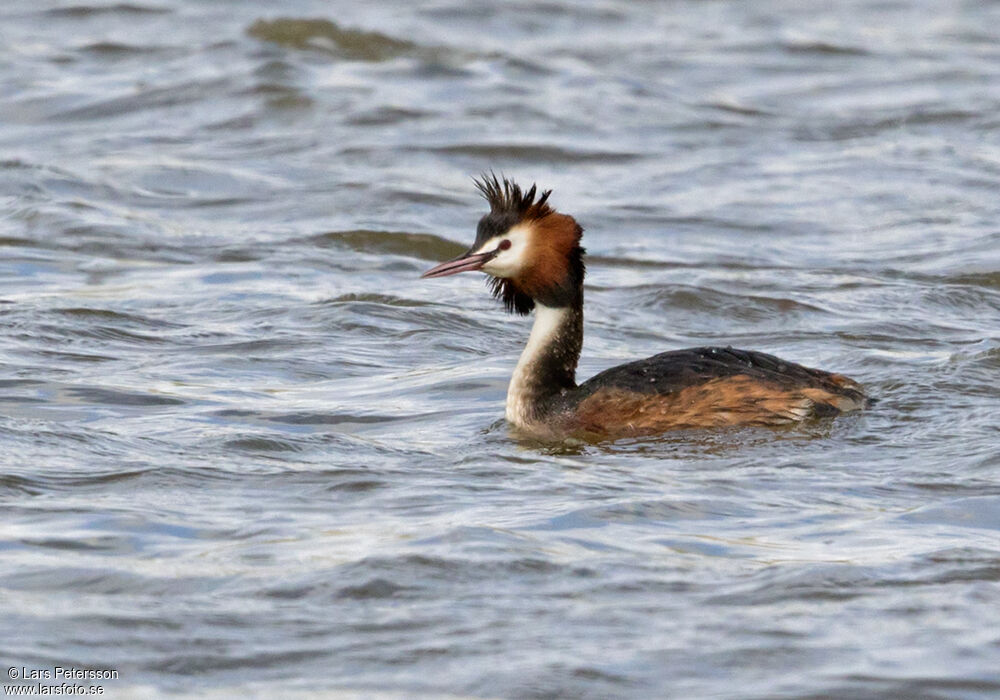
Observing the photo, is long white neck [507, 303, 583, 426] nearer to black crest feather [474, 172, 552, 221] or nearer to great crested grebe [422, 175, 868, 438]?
great crested grebe [422, 175, 868, 438]

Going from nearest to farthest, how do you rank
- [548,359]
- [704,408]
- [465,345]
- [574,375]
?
[704,408], [548,359], [574,375], [465,345]

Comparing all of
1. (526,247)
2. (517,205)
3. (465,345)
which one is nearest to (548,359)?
(526,247)

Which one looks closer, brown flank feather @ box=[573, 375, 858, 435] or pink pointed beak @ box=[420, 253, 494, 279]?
brown flank feather @ box=[573, 375, 858, 435]

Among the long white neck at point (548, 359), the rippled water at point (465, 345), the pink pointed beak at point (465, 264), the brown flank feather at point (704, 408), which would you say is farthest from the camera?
the long white neck at point (548, 359)

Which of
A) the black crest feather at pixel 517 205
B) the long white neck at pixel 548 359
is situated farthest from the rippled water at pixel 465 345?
the black crest feather at pixel 517 205

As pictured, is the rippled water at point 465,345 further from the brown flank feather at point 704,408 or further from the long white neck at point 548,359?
the long white neck at point 548,359

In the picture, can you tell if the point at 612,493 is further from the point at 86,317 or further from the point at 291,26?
the point at 291,26

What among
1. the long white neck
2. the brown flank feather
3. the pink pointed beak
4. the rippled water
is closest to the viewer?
the rippled water

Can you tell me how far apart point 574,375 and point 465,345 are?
68.2 inches

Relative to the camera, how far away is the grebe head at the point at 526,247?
8.32 m

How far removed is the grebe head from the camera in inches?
328

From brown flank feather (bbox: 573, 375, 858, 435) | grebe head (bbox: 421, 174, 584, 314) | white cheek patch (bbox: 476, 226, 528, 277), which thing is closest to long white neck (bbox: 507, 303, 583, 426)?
grebe head (bbox: 421, 174, 584, 314)

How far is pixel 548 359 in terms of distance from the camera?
8.45 metres

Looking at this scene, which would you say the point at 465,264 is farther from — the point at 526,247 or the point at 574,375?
the point at 574,375
